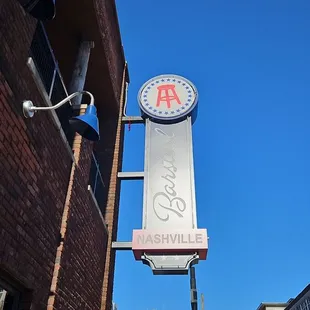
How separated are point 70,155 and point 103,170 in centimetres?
347

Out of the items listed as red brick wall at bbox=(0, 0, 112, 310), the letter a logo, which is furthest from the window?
the letter a logo

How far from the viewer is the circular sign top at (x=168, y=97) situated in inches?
388

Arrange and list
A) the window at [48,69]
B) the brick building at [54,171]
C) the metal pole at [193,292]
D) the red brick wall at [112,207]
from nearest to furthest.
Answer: the brick building at [54,171]
the window at [48,69]
the red brick wall at [112,207]
the metal pole at [193,292]

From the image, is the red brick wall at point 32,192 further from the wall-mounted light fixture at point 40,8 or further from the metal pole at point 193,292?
the metal pole at point 193,292

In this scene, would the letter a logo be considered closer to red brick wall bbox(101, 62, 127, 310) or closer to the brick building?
red brick wall bbox(101, 62, 127, 310)

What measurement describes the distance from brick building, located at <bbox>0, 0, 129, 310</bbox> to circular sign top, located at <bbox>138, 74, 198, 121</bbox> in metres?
1.18

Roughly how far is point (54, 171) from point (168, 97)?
5459 millimetres

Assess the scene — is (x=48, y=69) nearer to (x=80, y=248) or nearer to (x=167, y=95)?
(x=80, y=248)

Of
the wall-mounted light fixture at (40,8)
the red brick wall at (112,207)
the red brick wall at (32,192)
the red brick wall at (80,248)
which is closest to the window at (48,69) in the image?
the red brick wall at (80,248)

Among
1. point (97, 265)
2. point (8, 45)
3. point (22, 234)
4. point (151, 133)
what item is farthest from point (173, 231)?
point (8, 45)

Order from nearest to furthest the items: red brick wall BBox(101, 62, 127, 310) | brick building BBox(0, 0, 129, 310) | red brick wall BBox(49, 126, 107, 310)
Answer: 1. brick building BBox(0, 0, 129, 310)
2. red brick wall BBox(49, 126, 107, 310)
3. red brick wall BBox(101, 62, 127, 310)

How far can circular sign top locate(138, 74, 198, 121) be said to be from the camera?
9.86 meters

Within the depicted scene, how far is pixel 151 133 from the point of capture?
31.7 feet

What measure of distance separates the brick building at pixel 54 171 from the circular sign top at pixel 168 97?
1.18 m
